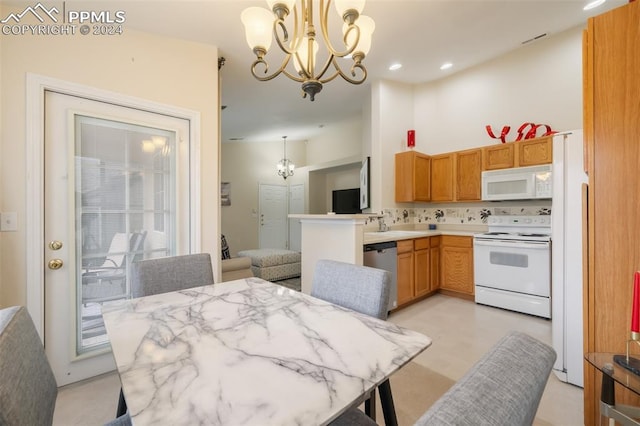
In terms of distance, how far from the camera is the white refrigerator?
1941mm

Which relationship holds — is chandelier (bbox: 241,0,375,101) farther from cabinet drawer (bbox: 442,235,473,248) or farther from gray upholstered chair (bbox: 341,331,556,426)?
cabinet drawer (bbox: 442,235,473,248)

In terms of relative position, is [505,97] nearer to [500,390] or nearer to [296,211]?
[500,390]

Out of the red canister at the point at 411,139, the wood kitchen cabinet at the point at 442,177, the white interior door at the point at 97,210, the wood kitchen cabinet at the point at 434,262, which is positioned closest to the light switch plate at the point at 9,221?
the white interior door at the point at 97,210

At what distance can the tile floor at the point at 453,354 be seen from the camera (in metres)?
1.66

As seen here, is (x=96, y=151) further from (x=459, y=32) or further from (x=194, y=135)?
(x=459, y=32)

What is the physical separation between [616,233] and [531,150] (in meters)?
2.42

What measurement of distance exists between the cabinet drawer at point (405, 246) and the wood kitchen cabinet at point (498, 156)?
57.9 inches

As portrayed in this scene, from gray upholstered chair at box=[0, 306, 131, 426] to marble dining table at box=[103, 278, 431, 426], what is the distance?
176 millimetres

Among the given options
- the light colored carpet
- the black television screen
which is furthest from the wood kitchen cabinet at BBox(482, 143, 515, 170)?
the light colored carpet

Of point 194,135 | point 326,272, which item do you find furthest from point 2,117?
point 326,272

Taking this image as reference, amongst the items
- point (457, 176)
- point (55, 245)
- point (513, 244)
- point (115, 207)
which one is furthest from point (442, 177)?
point (55, 245)

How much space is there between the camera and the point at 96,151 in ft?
6.97

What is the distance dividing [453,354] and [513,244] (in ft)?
5.27

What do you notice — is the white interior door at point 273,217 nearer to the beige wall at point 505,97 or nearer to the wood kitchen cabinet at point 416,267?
the beige wall at point 505,97
